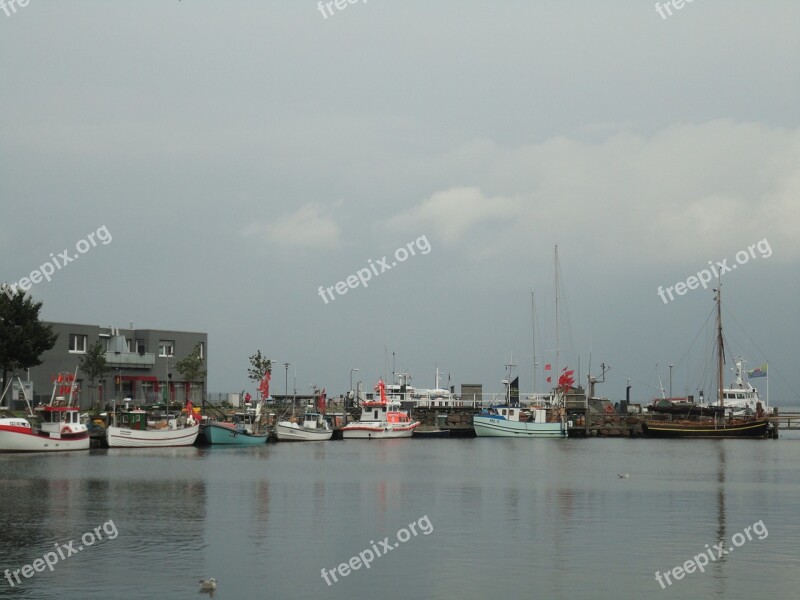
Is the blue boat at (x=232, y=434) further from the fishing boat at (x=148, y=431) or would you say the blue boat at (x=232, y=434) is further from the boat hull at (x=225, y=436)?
the fishing boat at (x=148, y=431)

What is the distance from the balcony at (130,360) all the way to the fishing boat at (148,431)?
17757 millimetres

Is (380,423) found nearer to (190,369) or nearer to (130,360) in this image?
(190,369)

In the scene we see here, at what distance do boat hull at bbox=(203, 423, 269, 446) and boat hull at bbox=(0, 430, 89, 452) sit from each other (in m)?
17.4

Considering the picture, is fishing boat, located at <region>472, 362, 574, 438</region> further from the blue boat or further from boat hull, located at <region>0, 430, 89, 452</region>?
boat hull, located at <region>0, 430, 89, 452</region>

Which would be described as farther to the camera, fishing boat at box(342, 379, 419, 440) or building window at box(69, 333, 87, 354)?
building window at box(69, 333, 87, 354)

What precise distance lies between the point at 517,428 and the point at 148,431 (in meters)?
50.4

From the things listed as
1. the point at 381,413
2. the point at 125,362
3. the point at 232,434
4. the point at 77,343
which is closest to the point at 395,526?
the point at 232,434

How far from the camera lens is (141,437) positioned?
96.6 meters

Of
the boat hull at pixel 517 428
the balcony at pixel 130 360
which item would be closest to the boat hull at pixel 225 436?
the balcony at pixel 130 360

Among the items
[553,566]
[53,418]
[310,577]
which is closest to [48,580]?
[310,577]

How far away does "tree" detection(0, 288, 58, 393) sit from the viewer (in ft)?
339

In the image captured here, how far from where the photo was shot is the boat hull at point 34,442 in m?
84.6

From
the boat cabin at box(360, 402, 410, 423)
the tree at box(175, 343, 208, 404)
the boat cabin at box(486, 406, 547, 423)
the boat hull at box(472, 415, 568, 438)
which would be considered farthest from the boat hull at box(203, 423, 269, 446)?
the boat cabin at box(486, 406, 547, 423)

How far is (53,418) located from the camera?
9038 centimetres
